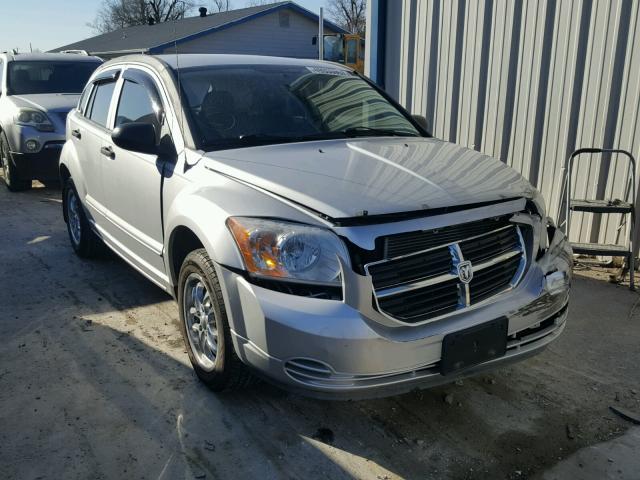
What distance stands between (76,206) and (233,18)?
2392cm

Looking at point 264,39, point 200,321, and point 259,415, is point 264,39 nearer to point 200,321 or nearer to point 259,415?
point 200,321

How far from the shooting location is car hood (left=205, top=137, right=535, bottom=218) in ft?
8.19

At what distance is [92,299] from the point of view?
450 cm

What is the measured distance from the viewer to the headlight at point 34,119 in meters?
8.26

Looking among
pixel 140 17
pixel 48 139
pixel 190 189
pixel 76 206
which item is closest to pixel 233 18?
pixel 48 139

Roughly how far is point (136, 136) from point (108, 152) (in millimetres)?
1006

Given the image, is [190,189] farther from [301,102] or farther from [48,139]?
[48,139]

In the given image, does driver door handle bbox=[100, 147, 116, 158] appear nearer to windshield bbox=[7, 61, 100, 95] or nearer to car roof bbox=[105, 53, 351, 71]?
car roof bbox=[105, 53, 351, 71]

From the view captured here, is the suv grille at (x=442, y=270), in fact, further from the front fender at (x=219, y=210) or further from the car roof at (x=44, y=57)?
the car roof at (x=44, y=57)

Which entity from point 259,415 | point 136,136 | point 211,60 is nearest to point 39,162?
point 211,60

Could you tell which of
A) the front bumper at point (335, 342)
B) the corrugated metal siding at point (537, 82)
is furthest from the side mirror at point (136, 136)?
the corrugated metal siding at point (537, 82)

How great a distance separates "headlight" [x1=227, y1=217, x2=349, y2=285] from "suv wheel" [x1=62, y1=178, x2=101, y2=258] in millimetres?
3005

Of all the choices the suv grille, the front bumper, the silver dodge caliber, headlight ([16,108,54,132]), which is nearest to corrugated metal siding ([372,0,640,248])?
the silver dodge caliber

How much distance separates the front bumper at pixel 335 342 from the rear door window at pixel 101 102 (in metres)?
2.54
